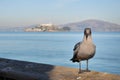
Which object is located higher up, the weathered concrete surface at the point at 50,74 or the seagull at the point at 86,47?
the seagull at the point at 86,47

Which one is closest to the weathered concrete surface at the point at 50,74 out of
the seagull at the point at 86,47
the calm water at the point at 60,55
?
the seagull at the point at 86,47

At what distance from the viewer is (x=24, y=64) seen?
7145 millimetres

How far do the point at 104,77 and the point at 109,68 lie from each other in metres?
23.0

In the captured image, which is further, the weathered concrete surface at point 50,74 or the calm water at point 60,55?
the calm water at point 60,55

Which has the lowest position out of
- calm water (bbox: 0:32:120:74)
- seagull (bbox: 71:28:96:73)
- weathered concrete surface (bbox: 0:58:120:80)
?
calm water (bbox: 0:32:120:74)

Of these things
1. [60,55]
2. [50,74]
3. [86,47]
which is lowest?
[60,55]

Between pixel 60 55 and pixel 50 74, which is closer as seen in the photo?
pixel 50 74

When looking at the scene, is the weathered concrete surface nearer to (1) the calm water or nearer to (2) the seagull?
(2) the seagull

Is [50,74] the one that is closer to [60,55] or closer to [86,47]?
[86,47]

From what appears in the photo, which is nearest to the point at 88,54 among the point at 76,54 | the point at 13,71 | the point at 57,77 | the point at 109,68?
the point at 76,54

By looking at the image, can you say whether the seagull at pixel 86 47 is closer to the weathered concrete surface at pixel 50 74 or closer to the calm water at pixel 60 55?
the weathered concrete surface at pixel 50 74

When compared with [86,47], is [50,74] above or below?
below

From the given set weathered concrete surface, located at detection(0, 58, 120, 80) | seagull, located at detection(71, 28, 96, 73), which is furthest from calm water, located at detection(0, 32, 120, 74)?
seagull, located at detection(71, 28, 96, 73)

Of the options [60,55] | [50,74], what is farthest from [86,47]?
[60,55]
